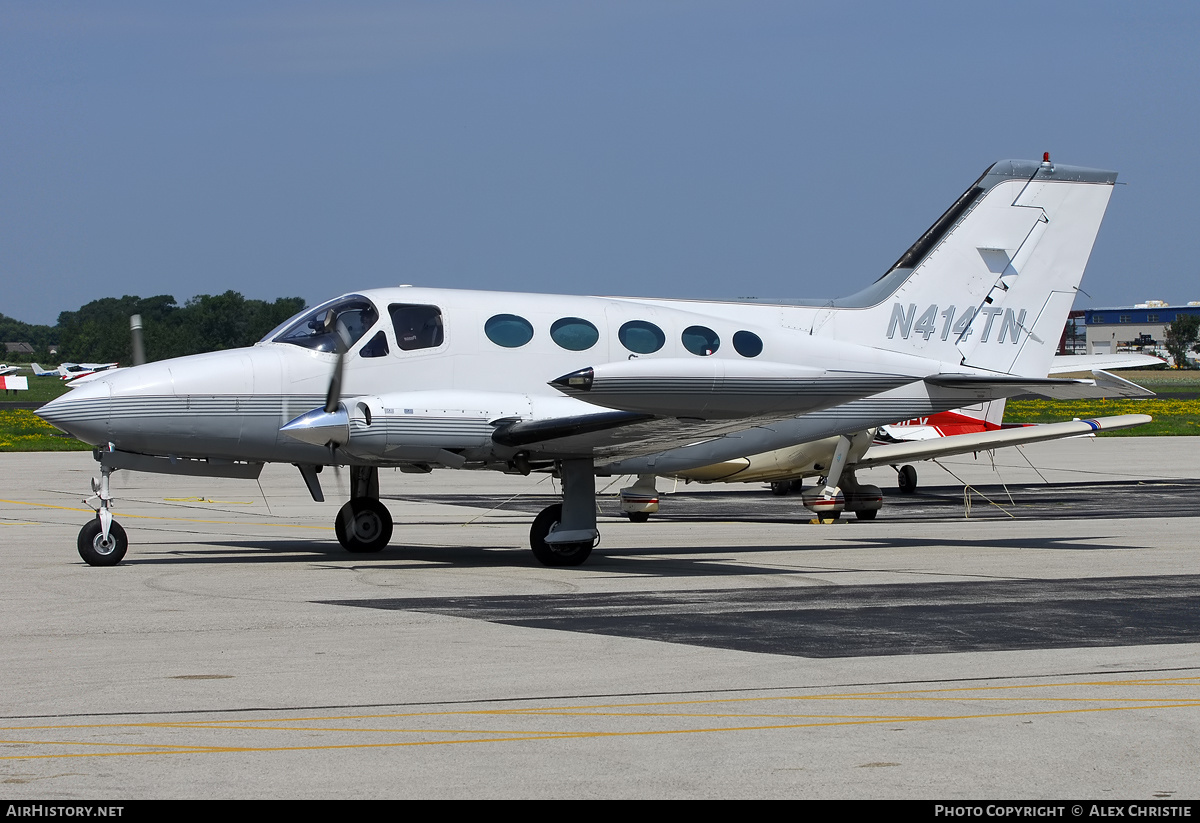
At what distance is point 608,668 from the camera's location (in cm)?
894

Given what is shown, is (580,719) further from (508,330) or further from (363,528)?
(363,528)

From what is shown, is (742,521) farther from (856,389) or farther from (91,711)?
(91,711)

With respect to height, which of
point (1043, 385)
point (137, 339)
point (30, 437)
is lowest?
point (30, 437)

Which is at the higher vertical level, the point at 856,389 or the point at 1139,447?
the point at 856,389

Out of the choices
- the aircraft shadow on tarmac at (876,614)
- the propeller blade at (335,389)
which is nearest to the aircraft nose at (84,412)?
the propeller blade at (335,389)

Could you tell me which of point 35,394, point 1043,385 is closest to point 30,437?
point 1043,385

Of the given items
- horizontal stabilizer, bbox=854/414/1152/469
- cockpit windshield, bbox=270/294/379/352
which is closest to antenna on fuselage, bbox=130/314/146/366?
cockpit windshield, bbox=270/294/379/352

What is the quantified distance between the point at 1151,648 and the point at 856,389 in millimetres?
4920

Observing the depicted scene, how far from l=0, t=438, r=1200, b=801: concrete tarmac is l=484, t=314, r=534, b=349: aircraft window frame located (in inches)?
105

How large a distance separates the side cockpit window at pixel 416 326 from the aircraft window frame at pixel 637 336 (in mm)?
2238

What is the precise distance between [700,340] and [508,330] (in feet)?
8.05

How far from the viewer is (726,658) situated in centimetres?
934
